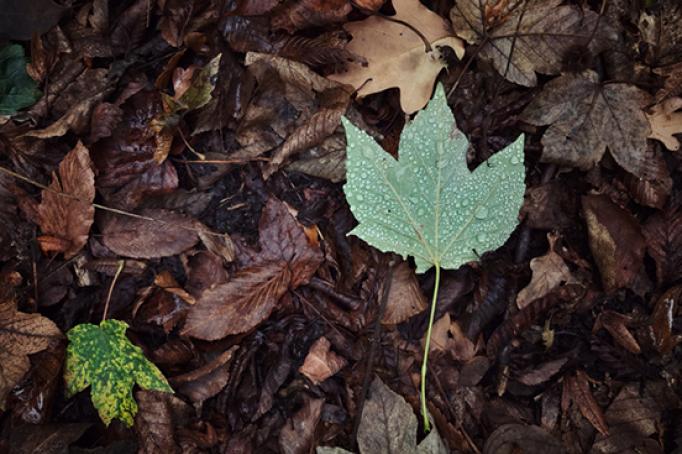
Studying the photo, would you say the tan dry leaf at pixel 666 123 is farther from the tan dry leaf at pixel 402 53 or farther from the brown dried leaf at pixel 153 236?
the brown dried leaf at pixel 153 236

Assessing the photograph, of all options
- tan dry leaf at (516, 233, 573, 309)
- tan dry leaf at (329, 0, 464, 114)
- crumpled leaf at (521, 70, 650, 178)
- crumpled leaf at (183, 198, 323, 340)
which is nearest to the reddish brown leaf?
crumpled leaf at (183, 198, 323, 340)

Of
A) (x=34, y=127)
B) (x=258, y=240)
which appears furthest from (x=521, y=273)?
(x=34, y=127)

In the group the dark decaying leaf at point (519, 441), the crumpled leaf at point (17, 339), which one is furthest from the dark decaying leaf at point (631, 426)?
the crumpled leaf at point (17, 339)

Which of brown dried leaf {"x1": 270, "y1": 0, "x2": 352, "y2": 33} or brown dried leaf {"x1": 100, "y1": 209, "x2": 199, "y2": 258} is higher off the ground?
brown dried leaf {"x1": 270, "y1": 0, "x2": 352, "y2": 33}

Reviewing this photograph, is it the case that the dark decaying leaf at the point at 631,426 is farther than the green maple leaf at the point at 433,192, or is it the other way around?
the dark decaying leaf at the point at 631,426

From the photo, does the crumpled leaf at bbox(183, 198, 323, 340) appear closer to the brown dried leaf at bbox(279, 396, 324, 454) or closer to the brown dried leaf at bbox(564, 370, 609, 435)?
the brown dried leaf at bbox(279, 396, 324, 454)

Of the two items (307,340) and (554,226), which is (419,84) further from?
(307,340)
